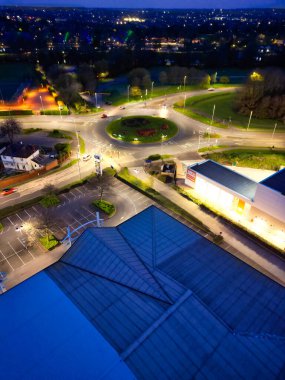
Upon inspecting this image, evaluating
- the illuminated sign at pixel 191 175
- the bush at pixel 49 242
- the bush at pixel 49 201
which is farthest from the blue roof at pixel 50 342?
the illuminated sign at pixel 191 175

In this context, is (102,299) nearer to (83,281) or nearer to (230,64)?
(83,281)

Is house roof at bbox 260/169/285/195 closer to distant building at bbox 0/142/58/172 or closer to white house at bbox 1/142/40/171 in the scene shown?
distant building at bbox 0/142/58/172

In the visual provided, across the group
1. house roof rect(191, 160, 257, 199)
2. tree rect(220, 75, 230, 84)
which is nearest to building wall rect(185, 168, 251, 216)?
house roof rect(191, 160, 257, 199)

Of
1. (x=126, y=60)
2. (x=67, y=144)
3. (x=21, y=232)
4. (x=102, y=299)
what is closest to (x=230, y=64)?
(x=126, y=60)

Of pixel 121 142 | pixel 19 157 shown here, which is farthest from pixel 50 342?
pixel 121 142

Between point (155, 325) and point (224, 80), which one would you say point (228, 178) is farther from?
point (224, 80)
